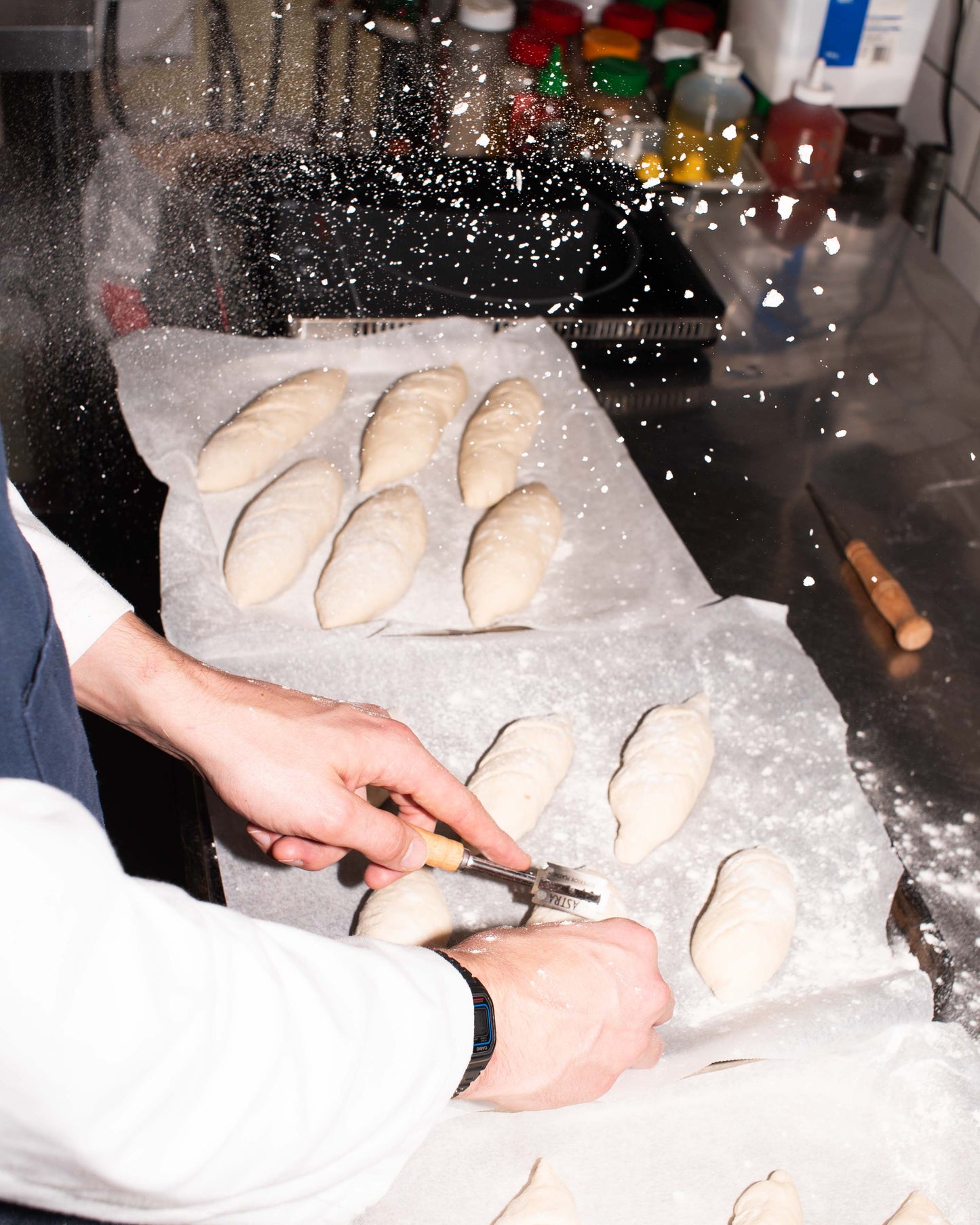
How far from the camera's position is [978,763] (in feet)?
4.27

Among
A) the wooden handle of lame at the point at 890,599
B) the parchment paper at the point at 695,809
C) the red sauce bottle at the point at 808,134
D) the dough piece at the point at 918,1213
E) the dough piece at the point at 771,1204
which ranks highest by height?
the red sauce bottle at the point at 808,134

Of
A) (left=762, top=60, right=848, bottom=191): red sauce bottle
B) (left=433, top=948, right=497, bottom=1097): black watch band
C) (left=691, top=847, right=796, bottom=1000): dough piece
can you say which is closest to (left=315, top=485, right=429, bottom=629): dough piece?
(left=691, top=847, right=796, bottom=1000): dough piece

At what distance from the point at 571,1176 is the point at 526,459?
121cm

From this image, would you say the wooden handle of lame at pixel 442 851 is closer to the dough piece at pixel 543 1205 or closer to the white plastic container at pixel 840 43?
the dough piece at pixel 543 1205

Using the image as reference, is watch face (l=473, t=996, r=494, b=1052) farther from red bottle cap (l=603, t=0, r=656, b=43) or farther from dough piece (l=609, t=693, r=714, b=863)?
red bottle cap (l=603, t=0, r=656, b=43)

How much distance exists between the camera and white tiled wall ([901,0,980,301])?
231 centimetres

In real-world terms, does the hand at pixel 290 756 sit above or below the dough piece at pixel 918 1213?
above

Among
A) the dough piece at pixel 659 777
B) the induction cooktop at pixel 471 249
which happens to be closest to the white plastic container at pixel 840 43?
the induction cooktop at pixel 471 249

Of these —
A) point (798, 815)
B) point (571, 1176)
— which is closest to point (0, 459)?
point (571, 1176)

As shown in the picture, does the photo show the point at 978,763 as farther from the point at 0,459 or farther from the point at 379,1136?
the point at 0,459

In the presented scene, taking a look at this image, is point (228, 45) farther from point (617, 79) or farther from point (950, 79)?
point (950, 79)

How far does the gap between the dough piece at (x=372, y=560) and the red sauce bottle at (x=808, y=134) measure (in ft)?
4.25

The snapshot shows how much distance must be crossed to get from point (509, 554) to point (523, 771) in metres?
0.41

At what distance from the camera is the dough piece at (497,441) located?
1.72 m
